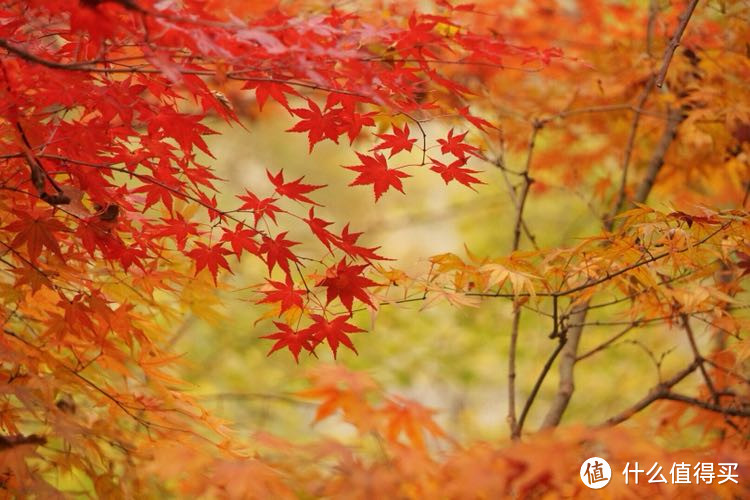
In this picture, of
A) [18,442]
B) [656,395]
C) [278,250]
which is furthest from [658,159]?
[18,442]

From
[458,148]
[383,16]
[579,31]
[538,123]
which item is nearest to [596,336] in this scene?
[579,31]

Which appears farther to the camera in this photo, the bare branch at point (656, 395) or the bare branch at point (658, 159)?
the bare branch at point (658, 159)

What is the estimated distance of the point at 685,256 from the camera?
209 centimetres

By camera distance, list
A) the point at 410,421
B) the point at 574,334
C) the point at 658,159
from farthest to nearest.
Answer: the point at 658,159 < the point at 574,334 < the point at 410,421

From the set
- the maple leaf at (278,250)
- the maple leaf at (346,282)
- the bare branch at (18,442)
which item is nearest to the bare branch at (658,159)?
the maple leaf at (346,282)

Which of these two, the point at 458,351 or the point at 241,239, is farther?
the point at 458,351

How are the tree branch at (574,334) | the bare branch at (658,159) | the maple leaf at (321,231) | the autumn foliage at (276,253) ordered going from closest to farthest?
the autumn foliage at (276,253), the maple leaf at (321,231), the tree branch at (574,334), the bare branch at (658,159)

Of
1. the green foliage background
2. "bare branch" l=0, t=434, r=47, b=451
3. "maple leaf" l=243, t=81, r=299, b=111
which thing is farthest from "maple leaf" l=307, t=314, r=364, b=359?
the green foliage background

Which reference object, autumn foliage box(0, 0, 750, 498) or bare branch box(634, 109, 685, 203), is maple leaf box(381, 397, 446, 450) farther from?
bare branch box(634, 109, 685, 203)

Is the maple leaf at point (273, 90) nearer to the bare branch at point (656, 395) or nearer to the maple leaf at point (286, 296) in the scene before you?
the maple leaf at point (286, 296)

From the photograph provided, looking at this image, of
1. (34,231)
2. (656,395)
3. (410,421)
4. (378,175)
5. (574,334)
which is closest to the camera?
(410,421)

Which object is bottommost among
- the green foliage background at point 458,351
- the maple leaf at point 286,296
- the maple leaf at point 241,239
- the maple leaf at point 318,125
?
the maple leaf at point 286,296

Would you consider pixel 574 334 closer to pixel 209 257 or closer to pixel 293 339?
pixel 293 339

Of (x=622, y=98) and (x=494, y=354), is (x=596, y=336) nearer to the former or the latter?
(x=494, y=354)
